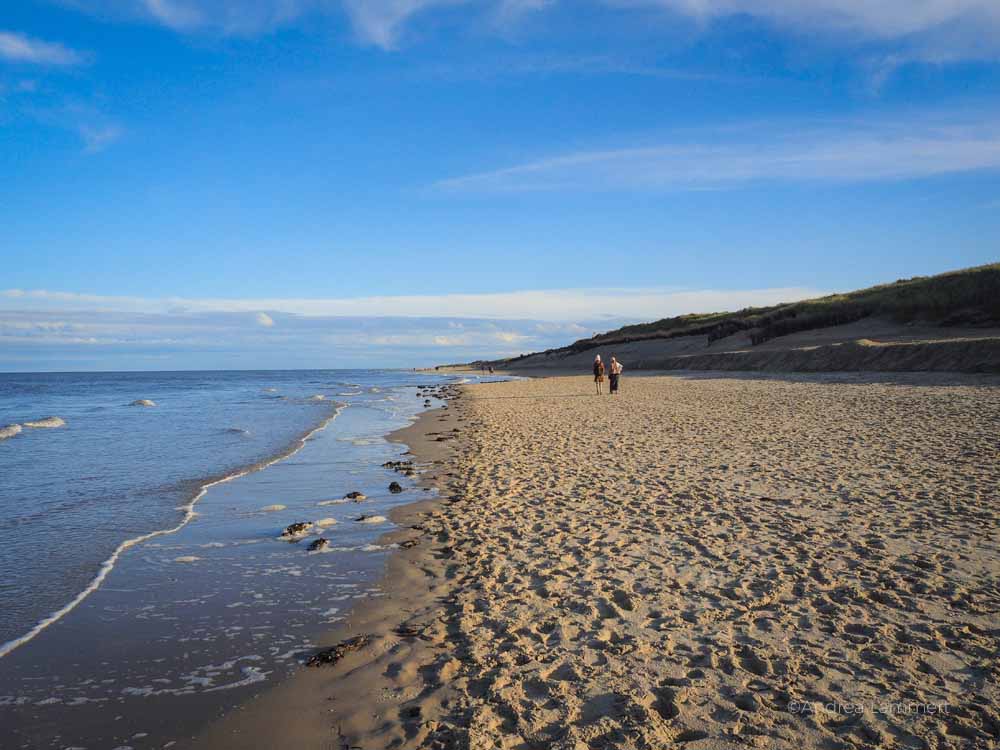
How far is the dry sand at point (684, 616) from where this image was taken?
418 cm

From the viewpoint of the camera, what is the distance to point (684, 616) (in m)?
5.72

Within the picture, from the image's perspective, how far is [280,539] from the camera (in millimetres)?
9141

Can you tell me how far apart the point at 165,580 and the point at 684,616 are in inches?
242

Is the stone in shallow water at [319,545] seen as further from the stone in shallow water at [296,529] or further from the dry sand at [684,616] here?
the dry sand at [684,616]

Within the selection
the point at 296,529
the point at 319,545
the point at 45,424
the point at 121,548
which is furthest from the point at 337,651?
the point at 45,424

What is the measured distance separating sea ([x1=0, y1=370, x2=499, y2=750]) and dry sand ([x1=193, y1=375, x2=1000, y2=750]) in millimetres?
632

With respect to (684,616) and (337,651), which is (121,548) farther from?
(684,616)

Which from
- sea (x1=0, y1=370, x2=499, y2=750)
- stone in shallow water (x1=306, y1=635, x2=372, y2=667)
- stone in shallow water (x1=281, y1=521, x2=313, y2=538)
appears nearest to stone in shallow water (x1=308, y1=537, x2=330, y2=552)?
sea (x1=0, y1=370, x2=499, y2=750)

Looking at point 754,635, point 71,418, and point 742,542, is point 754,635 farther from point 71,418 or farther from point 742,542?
point 71,418

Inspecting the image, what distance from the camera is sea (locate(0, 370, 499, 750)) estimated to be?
485cm

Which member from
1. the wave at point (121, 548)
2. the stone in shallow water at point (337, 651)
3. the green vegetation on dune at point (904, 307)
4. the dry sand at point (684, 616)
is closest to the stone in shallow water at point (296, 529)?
the dry sand at point (684, 616)

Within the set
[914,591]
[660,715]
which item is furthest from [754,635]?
[914,591]

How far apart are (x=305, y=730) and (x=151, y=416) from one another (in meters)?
32.2

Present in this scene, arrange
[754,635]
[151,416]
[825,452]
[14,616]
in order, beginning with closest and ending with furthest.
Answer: [754,635] → [14,616] → [825,452] → [151,416]
